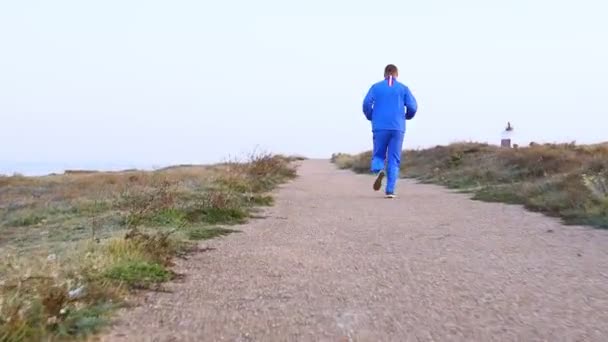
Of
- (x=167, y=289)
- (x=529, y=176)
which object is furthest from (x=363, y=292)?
(x=529, y=176)

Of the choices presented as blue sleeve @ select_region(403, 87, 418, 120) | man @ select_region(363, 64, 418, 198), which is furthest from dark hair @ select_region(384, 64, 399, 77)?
blue sleeve @ select_region(403, 87, 418, 120)

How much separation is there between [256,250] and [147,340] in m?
2.75

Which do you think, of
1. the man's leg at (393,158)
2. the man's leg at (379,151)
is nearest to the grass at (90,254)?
the man's leg at (393,158)

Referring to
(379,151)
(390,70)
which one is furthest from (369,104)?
(379,151)

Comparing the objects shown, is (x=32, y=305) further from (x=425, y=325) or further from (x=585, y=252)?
(x=585, y=252)

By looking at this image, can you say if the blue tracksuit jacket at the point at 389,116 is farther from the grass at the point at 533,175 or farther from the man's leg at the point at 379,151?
the grass at the point at 533,175

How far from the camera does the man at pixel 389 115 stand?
12352 mm

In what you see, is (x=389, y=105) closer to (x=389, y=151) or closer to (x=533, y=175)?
(x=389, y=151)

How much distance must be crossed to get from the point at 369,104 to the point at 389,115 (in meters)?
0.49

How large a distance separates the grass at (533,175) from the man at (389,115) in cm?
145

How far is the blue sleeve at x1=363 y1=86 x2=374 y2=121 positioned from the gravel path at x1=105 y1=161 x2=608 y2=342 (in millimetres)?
4783

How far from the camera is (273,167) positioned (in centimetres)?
1856

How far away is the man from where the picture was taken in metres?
12.4

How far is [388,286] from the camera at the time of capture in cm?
472
